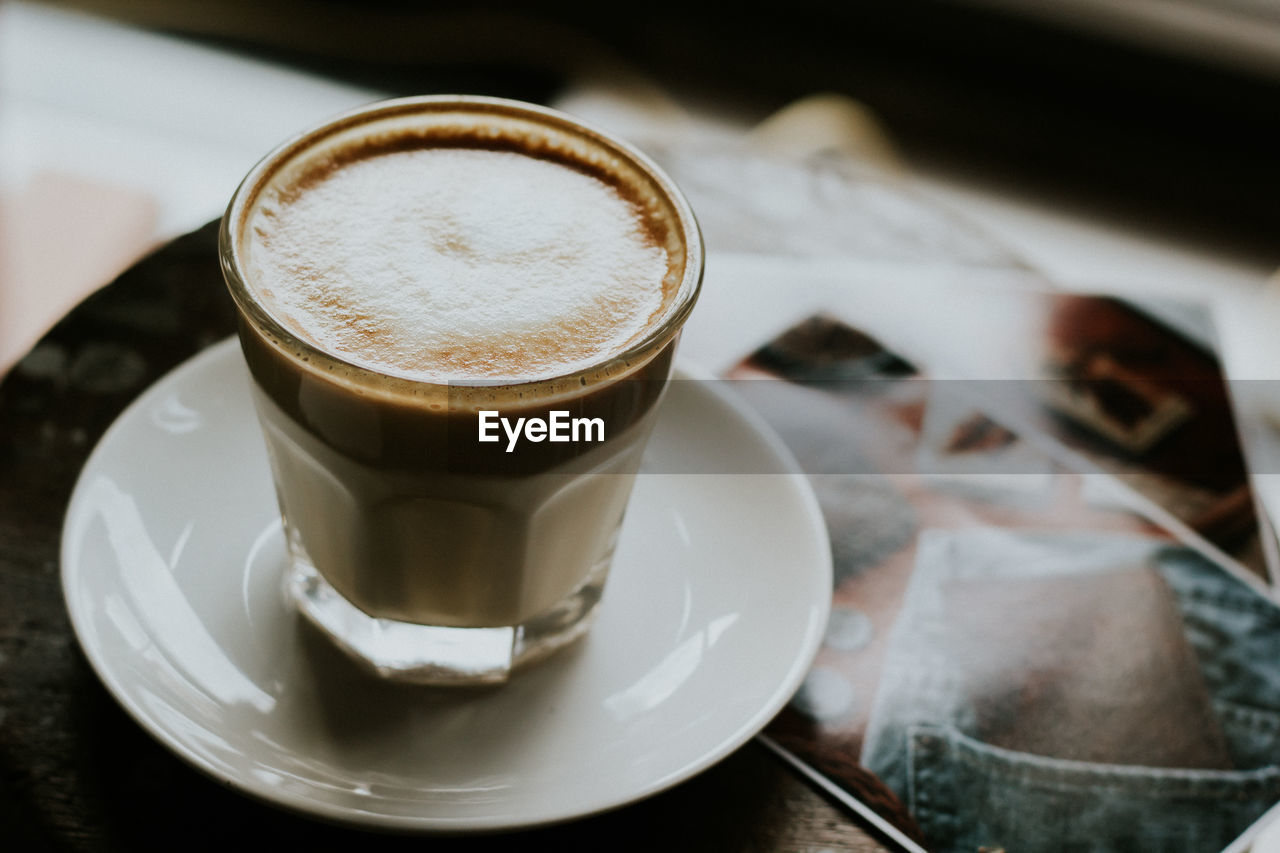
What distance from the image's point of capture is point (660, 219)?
0.71 metres

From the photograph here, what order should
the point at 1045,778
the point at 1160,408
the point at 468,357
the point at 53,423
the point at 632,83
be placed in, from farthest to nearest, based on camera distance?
1. the point at 632,83
2. the point at 1160,408
3. the point at 53,423
4. the point at 1045,778
5. the point at 468,357

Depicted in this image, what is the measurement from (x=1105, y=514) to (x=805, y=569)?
319 millimetres

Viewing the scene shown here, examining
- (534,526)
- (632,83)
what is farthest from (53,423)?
(632,83)

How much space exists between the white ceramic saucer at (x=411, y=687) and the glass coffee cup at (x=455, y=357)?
0.12 ft

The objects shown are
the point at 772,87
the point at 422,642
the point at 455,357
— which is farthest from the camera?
the point at 772,87

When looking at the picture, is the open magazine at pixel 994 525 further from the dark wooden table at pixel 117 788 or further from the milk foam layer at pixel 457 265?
the milk foam layer at pixel 457 265

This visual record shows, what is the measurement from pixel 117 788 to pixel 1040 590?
642 millimetres

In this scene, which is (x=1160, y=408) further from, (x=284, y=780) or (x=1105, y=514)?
(x=284, y=780)

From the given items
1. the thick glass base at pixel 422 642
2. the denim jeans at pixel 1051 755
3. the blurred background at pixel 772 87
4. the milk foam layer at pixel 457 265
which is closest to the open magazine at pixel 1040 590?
the denim jeans at pixel 1051 755

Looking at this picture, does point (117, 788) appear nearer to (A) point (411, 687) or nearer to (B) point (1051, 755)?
(A) point (411, 687)

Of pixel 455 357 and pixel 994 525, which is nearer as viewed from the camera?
pixel 455 357

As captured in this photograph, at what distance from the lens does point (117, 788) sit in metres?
0.63

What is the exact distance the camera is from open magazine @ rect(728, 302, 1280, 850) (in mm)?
700

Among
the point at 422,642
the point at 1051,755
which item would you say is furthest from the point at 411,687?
the point at 1051,755
